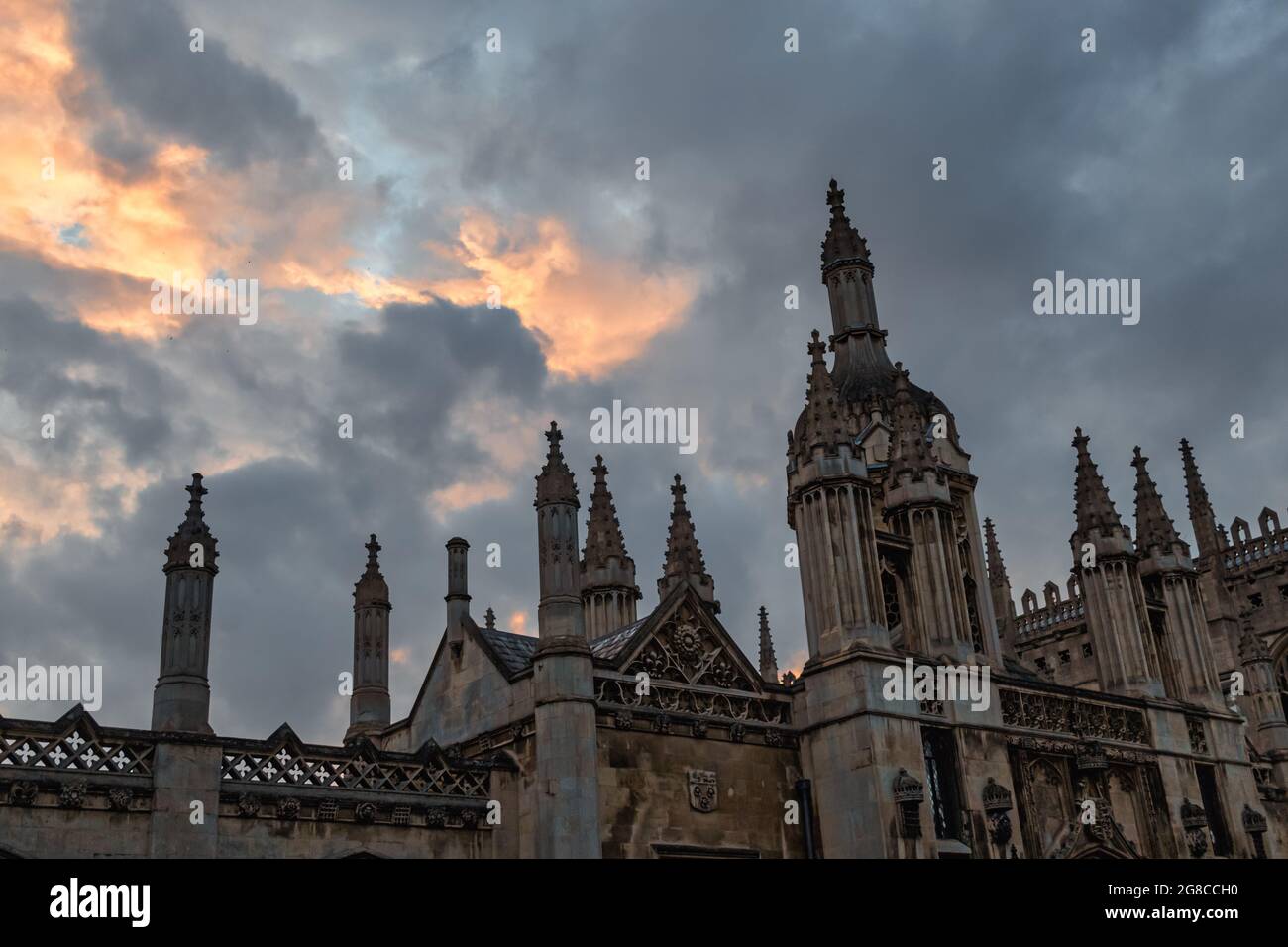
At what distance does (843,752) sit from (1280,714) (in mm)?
20190

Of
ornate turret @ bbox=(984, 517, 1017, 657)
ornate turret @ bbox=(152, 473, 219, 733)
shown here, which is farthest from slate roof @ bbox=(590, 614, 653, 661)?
ornate turret @ bbox=(984, 517, 1017, 657)

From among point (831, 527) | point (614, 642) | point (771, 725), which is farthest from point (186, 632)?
point (831, 527)

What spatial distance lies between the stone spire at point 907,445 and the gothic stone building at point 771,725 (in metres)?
0.08

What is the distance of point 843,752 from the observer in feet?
80.1

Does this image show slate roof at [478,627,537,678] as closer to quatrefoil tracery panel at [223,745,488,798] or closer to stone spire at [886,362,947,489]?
quatrefoil tracery panel at [223,745,488,798]

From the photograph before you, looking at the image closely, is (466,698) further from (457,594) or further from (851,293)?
(851,293)

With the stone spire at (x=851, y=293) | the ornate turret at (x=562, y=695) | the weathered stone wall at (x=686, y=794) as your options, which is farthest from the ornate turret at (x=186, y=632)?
the stone spire at (x=851, y=293)

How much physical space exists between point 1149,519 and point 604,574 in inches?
622

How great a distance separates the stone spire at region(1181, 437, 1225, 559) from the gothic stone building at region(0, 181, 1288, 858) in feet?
83.5

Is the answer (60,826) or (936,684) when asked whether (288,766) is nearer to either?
(60,826)
